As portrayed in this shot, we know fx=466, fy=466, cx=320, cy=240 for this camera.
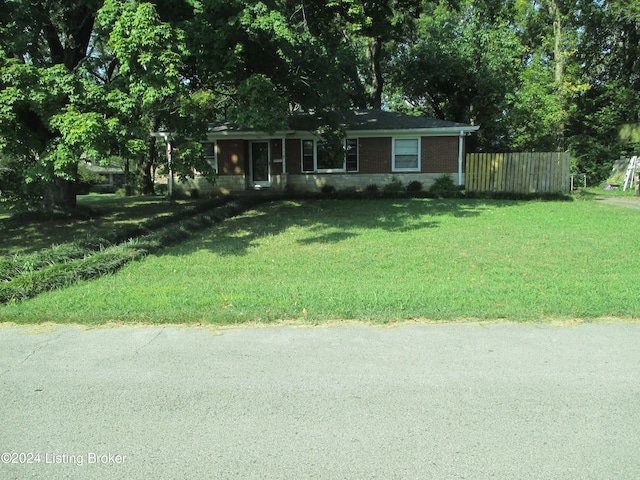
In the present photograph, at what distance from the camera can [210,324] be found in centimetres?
566

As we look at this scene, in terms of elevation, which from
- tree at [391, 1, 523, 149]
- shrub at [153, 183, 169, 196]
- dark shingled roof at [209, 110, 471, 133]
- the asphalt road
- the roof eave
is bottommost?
the asphalt road

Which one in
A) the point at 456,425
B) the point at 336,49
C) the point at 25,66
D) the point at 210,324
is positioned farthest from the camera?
the point at 336,49

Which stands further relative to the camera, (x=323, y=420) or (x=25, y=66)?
(x=25, y=66)

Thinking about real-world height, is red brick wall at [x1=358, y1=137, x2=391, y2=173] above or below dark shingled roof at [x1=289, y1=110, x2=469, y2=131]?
below

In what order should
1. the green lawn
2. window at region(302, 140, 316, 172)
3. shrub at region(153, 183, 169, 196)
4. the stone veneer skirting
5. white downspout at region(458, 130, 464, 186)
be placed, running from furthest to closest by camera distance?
1. shrub at region(153, 183, 169, 196)
2. window at region(302, 140, 316, 172)
3. the stone veneer skirting
4. white downspout at region(458, 130, 464, 186)
5. the green lawn

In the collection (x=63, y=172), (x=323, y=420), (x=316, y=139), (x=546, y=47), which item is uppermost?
(x=546, y=47)

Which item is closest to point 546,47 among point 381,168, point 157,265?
point 381,168

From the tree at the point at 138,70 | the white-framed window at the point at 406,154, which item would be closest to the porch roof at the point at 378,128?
the white-framed window at the point at 406,154

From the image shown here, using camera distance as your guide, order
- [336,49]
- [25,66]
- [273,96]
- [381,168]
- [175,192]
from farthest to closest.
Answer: [175,192]
[381,168]
[336,49]
[273,96]
[25,66]

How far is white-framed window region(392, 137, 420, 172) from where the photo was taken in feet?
72.1

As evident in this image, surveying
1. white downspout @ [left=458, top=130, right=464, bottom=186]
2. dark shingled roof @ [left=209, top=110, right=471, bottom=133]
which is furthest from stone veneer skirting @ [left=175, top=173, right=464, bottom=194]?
dark shingled roof @ [left=209, top=110, right=471, bottom=133]

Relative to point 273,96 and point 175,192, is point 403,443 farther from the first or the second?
point 175,192

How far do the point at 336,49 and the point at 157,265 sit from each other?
26.4 ft

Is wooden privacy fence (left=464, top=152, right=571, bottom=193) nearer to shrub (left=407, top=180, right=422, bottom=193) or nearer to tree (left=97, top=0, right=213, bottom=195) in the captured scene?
shrub (left=407, top=180, right=422, bottom=193)
